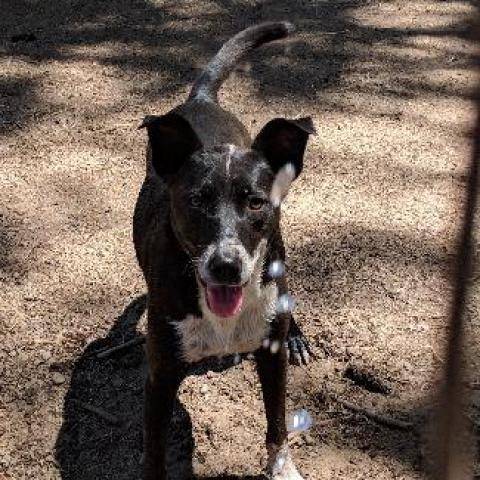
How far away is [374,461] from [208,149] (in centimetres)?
134

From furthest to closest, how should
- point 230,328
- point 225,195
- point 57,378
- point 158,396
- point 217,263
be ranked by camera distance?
point 57,378 → point 158,396 → point 230,328 → point 225,195 → point 217,263

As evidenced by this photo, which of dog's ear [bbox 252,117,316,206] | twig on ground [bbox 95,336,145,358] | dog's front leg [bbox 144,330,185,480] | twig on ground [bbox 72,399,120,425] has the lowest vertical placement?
twig on ground [bbox 72,399,120,425]

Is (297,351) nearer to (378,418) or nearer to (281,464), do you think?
(378,418)

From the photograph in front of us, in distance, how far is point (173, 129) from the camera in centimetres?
243

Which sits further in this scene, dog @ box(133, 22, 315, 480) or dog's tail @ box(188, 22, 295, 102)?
dog's tail @ box(188, 22, 295, 102)

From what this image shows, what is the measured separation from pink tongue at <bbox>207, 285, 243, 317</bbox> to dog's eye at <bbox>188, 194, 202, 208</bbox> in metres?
0.26

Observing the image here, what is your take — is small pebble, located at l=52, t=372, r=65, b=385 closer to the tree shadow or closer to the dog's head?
the tree shadow

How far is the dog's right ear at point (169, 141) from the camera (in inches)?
94.7

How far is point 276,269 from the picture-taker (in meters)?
2.53

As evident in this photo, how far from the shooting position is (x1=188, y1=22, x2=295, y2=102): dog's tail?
135 inches

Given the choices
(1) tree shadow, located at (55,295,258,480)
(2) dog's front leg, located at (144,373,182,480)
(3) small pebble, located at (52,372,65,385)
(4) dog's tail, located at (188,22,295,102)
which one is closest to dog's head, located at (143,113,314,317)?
(2) dog's front leg, located at (144,373,182,480)

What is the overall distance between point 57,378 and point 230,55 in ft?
5.52

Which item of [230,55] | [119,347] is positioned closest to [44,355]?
[119,347]

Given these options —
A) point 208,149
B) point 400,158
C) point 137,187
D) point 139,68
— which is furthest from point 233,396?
point 139,68
